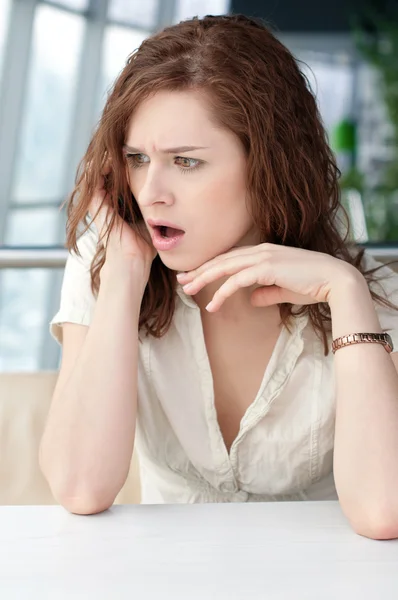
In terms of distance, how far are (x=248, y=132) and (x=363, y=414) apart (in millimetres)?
509

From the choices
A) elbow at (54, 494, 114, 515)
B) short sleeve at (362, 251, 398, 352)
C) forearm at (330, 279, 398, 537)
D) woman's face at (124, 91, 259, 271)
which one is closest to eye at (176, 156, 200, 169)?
woman's face at (124, 91, 259, 271)

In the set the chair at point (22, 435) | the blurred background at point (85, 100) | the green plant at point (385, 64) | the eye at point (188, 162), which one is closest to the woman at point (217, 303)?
the eye at point (188, 162)

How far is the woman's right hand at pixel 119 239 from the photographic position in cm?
144

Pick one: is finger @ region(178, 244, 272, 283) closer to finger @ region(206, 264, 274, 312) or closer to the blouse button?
finger @ region(206, 264, 274, 312)

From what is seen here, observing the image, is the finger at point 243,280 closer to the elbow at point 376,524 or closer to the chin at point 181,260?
the chin at point 181,260

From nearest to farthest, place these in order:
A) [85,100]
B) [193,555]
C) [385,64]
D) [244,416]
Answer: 1. [193,555]
2. [244,416]
3. [85,100]
4. [385,64]

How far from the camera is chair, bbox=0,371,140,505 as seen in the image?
1.63m

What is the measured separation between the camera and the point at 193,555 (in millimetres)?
910

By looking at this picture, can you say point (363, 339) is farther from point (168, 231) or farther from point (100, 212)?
Result: point (100, 212)

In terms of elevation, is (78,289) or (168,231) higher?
(168,231)

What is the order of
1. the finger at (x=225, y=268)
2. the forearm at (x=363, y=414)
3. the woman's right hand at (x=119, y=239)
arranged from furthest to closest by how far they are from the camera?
A: 1. the woman's right hand at (x=119, y=239)
2. the finger at (x=225, y=268)
3. the forearm at (x=363, y=414)

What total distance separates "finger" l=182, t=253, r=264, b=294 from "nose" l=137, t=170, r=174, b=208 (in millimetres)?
135

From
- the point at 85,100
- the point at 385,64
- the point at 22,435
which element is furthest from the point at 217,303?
the point at 385,64

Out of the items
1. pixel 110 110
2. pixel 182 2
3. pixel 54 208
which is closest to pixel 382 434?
pixel 110 110
